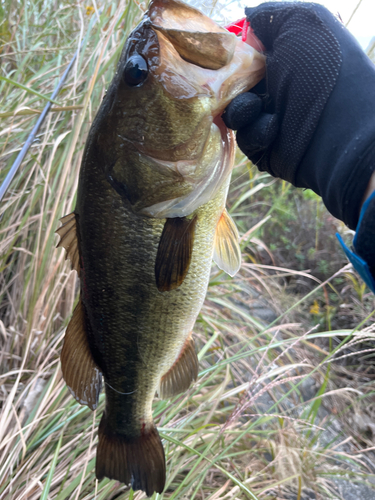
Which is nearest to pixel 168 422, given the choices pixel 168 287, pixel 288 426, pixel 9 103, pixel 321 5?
pixel 288 426

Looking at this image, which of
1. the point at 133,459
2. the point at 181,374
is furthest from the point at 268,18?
the point at 133,459

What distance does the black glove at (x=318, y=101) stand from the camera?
0.84m

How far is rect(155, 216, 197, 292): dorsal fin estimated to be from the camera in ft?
3.21

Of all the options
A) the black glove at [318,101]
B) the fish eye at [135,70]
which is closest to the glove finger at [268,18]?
the black glove at [318,101]

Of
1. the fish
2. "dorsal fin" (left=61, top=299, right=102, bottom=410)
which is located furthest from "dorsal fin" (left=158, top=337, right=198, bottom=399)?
"dorsal fin" (left=61, top=299, right=102, bottom=410)

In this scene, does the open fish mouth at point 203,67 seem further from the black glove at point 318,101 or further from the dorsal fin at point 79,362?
the dorsal fin at point 79,362

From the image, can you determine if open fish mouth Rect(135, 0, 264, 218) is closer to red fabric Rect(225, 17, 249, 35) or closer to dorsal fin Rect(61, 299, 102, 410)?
red fabric Rect(225, 17, 249, 35)

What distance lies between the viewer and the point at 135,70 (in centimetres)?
88

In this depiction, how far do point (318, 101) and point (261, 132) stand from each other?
166 mm

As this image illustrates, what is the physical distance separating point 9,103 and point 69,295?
3.97 feet

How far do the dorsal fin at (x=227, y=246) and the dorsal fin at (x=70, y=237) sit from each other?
487 millimetres

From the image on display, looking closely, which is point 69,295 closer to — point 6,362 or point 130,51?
point 6,362

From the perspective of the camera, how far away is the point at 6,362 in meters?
1.79

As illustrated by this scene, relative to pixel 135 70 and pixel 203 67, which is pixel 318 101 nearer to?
pixel 203 67
